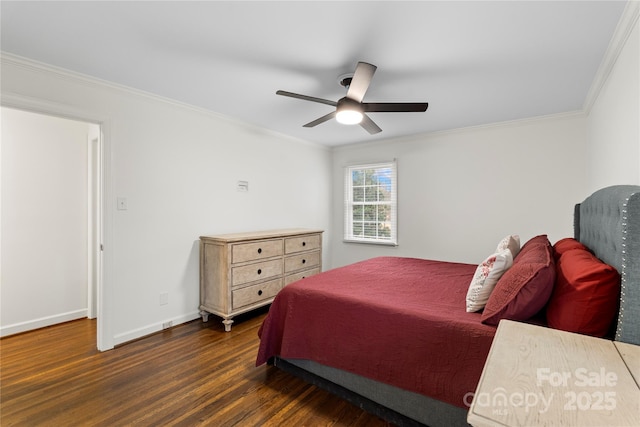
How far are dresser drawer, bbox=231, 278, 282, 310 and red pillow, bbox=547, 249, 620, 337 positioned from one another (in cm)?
264

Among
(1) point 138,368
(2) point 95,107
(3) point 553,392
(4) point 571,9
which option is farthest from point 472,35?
(1) point 138,368

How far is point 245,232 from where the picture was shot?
3.82 m

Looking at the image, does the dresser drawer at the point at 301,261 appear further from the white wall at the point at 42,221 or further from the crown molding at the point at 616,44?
the crown molding at the point at 616,44

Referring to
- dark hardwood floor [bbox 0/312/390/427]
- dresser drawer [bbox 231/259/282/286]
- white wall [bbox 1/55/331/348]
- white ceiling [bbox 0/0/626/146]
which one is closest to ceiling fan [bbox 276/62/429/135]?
white ceiling [bbox 0/0/626/146]

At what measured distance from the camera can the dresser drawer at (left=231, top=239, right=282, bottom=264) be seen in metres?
3.10

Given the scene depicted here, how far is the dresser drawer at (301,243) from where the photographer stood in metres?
3.74

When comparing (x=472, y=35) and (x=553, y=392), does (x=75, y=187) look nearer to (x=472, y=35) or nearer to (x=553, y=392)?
(x=472, y=35)

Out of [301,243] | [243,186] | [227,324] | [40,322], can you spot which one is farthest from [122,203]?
[301,243]

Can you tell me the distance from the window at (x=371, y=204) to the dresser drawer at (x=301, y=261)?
3.47 ft

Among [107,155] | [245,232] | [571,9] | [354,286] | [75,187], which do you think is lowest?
[354,286]

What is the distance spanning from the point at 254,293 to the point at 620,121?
134 inches

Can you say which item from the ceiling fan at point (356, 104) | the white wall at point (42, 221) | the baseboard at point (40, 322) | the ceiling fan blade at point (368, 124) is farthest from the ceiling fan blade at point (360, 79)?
the baseboard at point (40, 322)

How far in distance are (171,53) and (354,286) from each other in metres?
2.16

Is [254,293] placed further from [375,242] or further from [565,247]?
[565,247]
